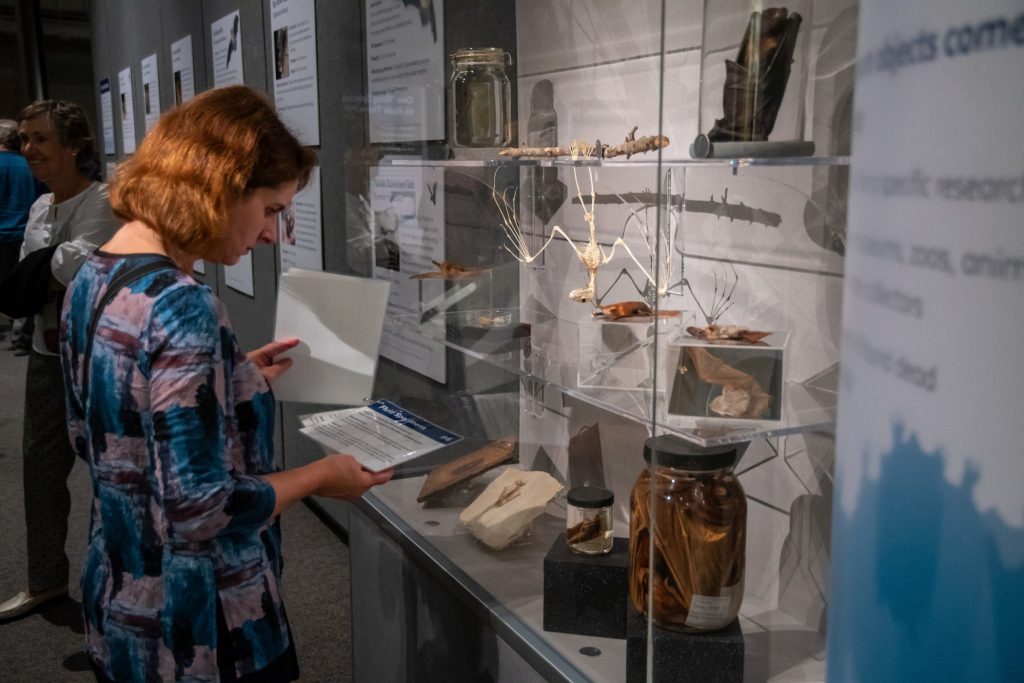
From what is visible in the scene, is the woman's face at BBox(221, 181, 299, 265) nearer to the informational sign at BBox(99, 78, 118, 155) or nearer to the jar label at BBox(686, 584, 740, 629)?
Result: the jar label at BBox(686, 584, 740, 629)

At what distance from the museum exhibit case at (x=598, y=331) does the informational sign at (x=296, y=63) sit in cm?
91

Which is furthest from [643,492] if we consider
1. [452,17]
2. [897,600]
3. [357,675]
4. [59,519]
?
[59,519]

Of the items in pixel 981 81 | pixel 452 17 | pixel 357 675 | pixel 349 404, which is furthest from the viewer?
pixel 357 675

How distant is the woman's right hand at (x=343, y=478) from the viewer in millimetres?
1455

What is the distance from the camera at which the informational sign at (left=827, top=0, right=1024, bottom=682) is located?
0.45 meters

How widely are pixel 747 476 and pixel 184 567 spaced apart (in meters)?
0.79

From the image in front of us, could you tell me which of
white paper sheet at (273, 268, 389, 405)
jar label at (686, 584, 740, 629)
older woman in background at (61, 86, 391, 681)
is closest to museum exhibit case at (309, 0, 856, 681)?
jar label at (686, 584, 740, 629)

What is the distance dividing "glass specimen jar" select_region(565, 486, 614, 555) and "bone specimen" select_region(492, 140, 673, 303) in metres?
0.33

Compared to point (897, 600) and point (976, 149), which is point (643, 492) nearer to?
point (897, 600)

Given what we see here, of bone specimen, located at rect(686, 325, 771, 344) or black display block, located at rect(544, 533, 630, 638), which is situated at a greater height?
bone specimen, located at rect(686, 325, 771, 344)

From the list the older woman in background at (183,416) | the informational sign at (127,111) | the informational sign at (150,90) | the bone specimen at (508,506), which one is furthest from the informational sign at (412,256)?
the informational sign at (127,111)

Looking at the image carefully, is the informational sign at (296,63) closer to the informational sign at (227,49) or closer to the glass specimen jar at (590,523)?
the informational sign at (227,49)

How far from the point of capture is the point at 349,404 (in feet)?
5.59

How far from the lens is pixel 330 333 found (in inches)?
65.1
